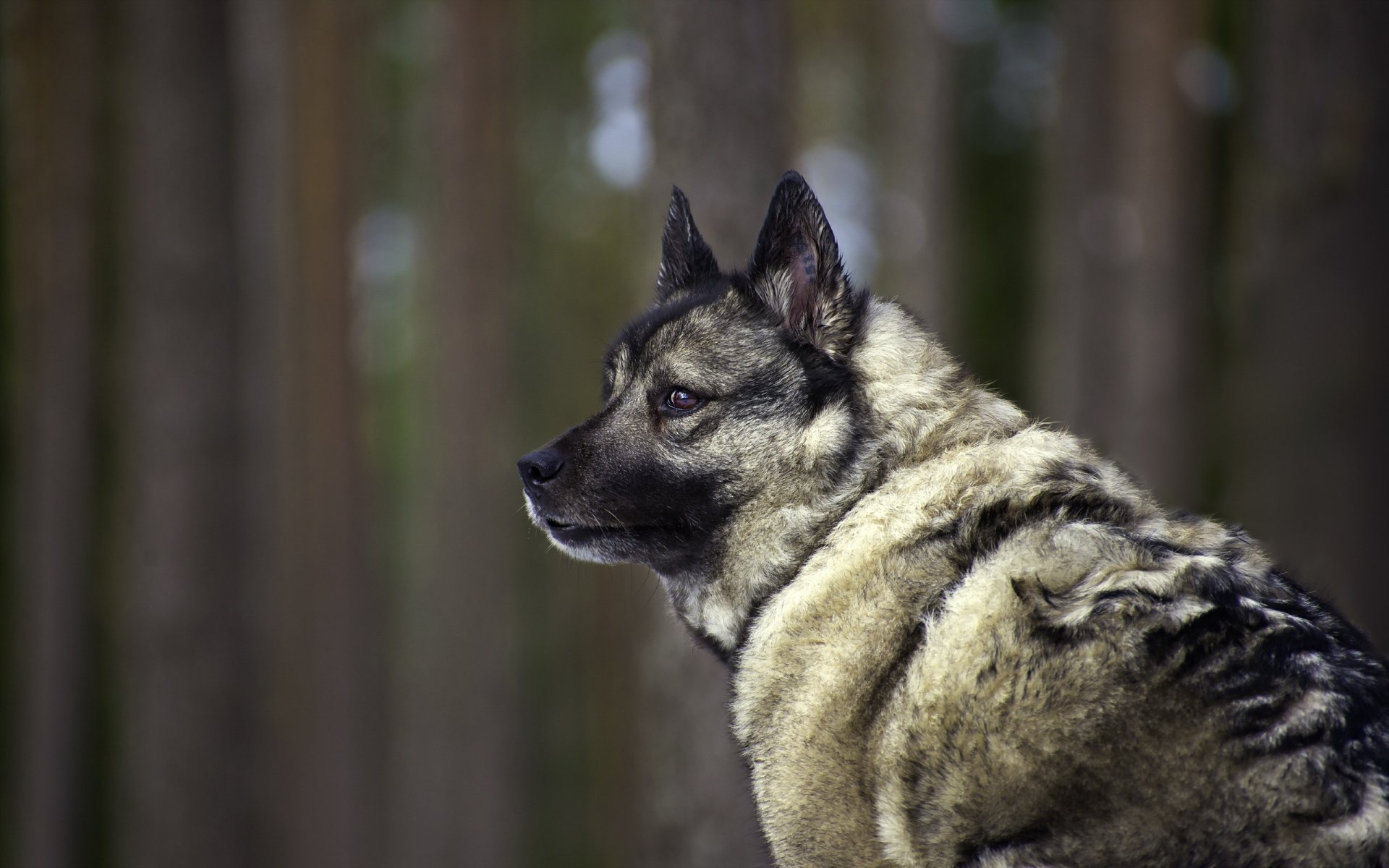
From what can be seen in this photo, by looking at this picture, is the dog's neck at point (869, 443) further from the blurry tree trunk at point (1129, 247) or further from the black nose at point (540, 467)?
the blurry tree trunk at point (1129, 247)

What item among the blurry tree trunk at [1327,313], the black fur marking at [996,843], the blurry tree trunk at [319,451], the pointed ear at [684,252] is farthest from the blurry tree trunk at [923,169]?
the black fur marking at [996,843]

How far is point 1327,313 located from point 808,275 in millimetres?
4121

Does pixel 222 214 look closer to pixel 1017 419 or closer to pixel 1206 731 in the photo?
pixel 1017 419

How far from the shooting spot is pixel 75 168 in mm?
11188

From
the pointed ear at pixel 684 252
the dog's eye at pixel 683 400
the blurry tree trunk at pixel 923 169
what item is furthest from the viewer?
the blurry tree trunk at pixel 923 169

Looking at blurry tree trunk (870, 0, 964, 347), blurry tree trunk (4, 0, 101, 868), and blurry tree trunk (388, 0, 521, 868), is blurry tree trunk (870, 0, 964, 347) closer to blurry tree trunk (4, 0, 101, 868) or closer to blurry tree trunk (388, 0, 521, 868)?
blurry tree trunk (388, 0, 521, 868)

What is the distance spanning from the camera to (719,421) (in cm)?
374

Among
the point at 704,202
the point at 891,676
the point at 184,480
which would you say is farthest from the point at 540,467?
the point at 184,480

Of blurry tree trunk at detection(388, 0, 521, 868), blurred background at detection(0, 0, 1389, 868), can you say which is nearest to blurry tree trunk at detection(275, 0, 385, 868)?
blurred background at detection(0, 0, 1389, 868)

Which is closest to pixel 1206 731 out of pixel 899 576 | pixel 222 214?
pixel 899 576

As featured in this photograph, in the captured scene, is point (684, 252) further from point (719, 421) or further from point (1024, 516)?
point (1024, 516)

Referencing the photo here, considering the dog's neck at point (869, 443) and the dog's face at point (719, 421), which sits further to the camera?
the dog's face at point (719, 421)

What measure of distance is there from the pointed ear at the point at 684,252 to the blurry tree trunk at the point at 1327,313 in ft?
12.5

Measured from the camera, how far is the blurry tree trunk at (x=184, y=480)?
30.2ft
